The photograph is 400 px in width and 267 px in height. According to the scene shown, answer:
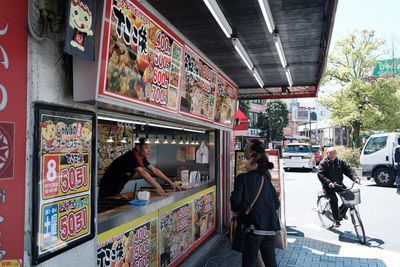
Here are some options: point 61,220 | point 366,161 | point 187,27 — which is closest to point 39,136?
point 61,220

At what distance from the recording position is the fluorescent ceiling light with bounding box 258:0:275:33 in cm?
377

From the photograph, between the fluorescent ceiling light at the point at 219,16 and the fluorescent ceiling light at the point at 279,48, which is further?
the fluorescent ceiling light at the point at 279,48

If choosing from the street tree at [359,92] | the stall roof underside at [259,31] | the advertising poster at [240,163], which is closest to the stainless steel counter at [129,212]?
the advertising poster at [240,163]

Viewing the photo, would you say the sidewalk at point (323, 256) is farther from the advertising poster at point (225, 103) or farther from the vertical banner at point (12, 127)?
the vertical banner at point (12, 127)

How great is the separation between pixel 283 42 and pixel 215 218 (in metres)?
4.33

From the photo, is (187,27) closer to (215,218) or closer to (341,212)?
(215,218)

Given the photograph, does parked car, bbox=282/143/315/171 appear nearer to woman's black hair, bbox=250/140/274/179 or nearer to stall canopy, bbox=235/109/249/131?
stall canopy, bbox=235/109/249/131

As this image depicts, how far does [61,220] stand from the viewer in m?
2.58

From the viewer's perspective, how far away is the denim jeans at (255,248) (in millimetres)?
3842

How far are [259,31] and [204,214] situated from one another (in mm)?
3926

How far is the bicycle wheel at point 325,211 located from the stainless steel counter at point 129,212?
4.24 m

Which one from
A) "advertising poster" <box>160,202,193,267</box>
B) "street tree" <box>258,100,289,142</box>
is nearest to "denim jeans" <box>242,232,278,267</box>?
"advertising poster" <box>160,202,193,267</box>

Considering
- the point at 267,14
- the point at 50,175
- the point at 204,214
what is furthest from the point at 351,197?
the point at 50,175

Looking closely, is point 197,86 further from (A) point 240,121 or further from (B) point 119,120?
(A) point 240,121
